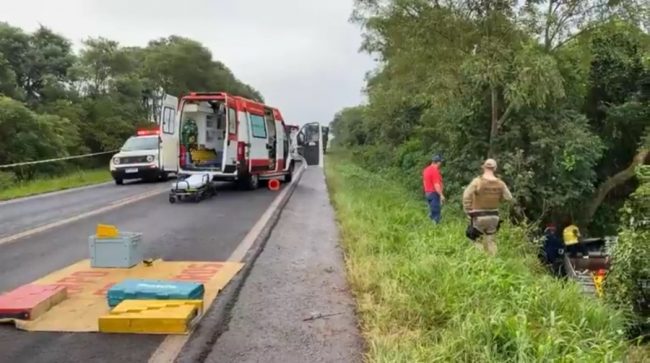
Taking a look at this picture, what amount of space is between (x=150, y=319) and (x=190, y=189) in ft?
33.6

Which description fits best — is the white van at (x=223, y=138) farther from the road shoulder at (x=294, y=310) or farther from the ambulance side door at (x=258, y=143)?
the road shoulder at (x=294, y=310)

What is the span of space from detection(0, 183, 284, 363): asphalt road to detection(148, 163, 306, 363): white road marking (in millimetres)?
77

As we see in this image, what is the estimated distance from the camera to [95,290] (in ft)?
21.4

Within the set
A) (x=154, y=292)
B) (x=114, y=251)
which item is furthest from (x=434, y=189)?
(x=154, y=292)

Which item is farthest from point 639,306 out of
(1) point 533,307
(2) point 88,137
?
(2) point 88,137

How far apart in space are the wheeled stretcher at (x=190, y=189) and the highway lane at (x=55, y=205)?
1.54 meters

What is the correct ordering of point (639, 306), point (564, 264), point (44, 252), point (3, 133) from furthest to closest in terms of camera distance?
point (3, 133), point (564, 264), point (639, 306), point (44, 252)

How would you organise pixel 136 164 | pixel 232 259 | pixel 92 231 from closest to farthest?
1. pixel 232 259
2. pixel 92 231
3. pixel 136 164

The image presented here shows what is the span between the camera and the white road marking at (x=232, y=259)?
15.0ft

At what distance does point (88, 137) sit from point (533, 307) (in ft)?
101

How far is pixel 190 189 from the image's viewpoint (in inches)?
595

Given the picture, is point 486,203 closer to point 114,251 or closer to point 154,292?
point 114,251

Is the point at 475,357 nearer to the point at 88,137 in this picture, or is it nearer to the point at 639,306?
the point at 639,306

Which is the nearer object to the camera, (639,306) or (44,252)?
(44,252)
